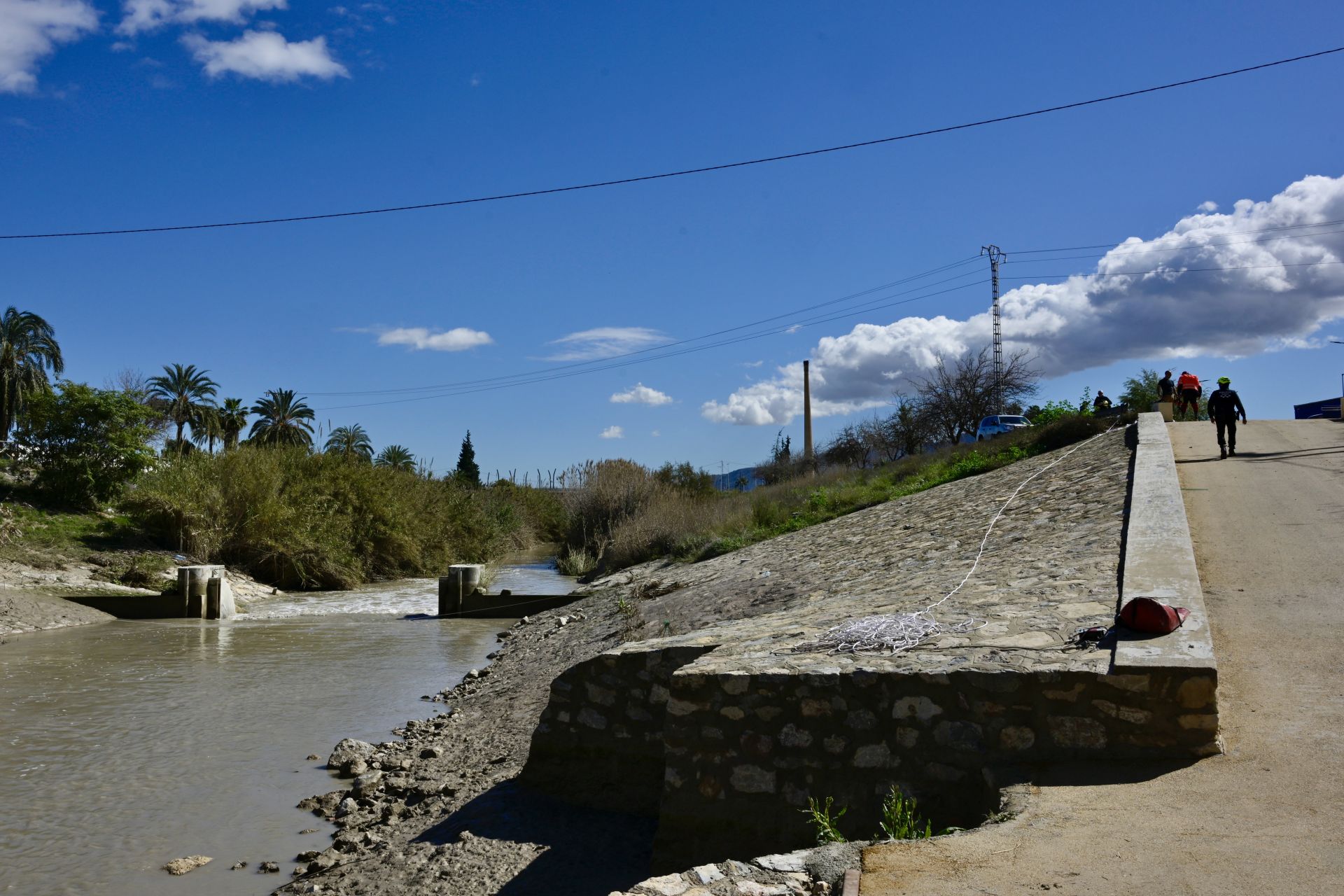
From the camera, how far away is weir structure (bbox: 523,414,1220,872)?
4680mm

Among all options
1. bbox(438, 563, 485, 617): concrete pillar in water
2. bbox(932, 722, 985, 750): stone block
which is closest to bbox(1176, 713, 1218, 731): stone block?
bbox(932, 722, 985, 750): stone block

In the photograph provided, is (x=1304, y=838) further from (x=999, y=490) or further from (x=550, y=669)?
(x=999, y=490)

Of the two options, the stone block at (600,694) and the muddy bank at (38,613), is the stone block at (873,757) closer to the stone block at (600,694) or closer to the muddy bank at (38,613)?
the stone block at (600,694)

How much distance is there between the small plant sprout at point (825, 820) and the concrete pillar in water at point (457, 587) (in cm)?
1840

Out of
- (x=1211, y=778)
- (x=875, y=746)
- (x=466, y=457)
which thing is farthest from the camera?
(x=466, y=457)

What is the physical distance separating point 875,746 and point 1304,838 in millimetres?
1988

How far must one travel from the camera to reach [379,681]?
1412 cm

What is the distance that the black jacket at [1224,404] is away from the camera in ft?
52.7

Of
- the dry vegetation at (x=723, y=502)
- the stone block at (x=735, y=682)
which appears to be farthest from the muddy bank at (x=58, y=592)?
the stone block at (x=735, y=682)

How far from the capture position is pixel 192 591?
21.9 meters

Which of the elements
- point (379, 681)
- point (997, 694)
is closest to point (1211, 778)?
point (997, 694)

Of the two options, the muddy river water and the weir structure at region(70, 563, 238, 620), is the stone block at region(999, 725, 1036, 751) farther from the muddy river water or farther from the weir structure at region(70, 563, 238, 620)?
the weir structure at region(70, 563, 238, 620)

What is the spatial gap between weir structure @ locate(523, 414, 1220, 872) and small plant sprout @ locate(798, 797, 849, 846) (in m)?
0.06

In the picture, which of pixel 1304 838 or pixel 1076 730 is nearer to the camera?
pixel 1304 838
